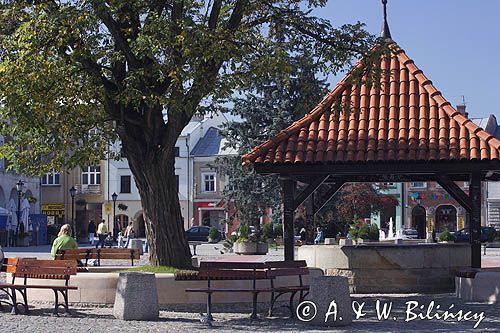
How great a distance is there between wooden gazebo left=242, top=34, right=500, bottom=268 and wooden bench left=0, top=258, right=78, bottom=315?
4.53m

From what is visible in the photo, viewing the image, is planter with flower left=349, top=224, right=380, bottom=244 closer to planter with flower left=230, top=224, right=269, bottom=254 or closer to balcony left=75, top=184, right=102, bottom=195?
planter with flower left=230, top=224, right=269, bottom=254

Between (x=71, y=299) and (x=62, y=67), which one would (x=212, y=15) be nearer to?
(x=62, y=67)

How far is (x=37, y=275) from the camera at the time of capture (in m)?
15.3

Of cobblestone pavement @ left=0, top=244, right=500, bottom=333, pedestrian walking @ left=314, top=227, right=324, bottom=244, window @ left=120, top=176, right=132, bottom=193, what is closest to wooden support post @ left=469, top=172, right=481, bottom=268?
cobblestone pavement @ left=0, top=244, right=500, bottom=333

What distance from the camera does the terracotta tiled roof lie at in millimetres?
17547

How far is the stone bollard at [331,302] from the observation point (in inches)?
516

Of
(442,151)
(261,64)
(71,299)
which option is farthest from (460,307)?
(71,299)

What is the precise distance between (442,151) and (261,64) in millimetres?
4060

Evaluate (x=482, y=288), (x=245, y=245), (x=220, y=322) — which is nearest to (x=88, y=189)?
(x=245, y=245)

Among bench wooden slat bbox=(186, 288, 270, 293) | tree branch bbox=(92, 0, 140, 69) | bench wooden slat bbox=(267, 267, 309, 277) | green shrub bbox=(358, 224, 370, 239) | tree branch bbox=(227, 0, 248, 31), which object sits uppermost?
tree branch bbox=(227, 0, 248, 31)

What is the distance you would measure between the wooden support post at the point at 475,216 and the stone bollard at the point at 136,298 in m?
6.98

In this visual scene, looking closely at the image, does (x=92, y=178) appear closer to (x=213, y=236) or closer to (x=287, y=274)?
(x=213, y=236)

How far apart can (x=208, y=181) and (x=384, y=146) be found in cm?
5484

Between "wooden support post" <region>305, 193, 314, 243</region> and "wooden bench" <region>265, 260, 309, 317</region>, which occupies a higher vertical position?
"wooden support post" <region>305, 193, 314, 243</region>
